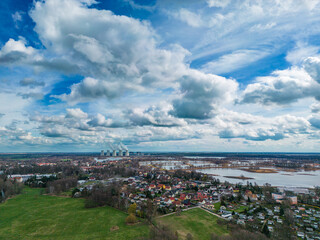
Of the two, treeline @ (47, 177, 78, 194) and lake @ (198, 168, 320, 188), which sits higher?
treeline @ (47, 177, 78, 194)

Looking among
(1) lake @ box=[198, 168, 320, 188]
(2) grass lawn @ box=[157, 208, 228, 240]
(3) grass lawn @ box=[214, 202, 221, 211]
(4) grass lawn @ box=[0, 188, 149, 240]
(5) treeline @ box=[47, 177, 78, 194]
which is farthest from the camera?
(1) lake @ box=[198, 168, 320, 188]

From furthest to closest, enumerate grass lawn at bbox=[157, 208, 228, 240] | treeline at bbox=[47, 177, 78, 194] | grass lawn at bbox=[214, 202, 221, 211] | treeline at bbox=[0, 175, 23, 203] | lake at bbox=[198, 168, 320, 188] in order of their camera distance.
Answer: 1. lake at bbox=[198, 168, 320, 188]
2. treeline at bbox=[47, 177, 78, 194]
3. treeline at bbox=[0, 175, 23, 203]
4. grass lawn at bbox=[214, 202, 221, 211]
5. grass lawn at bbox=[157, 208, 228, 240]

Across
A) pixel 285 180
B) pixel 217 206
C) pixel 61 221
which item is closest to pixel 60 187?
pixel 61 221

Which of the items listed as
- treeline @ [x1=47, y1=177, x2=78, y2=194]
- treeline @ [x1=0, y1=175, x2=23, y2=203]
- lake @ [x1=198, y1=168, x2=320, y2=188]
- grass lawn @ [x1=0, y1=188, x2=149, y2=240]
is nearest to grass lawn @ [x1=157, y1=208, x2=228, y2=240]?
grass lawn @ [x1=0, y1=188, x2=149, y2=240]

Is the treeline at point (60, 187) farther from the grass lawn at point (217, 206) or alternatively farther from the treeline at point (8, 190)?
the grass lawn at point (217, 206)

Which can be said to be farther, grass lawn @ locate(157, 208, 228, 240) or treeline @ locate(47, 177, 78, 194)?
treeline @ locate(47, 177, 78, 194)

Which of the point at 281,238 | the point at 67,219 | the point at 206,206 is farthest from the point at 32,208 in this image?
the point at 281,238

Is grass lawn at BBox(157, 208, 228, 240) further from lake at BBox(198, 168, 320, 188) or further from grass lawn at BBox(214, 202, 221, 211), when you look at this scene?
lake at BBox(198, 168, 320, 188)

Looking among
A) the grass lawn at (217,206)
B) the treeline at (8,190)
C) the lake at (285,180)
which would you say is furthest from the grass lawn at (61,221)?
the lake at (285,180)
